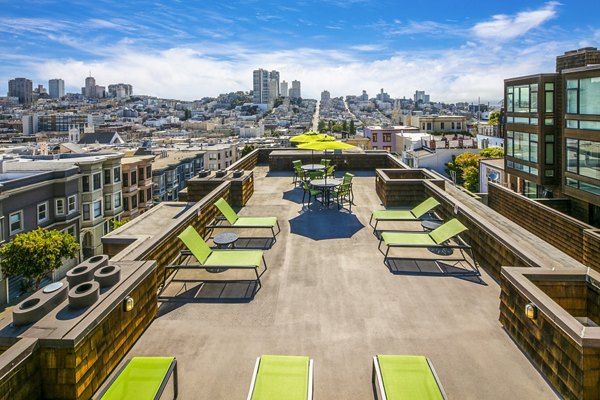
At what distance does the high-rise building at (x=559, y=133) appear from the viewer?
56.1 ft

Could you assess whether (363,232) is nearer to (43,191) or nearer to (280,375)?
(280,375)

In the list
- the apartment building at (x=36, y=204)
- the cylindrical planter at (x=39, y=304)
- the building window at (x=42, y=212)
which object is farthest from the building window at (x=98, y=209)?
the cylindrical planter at (x=39, y=304)

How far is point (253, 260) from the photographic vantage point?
21.1 feet

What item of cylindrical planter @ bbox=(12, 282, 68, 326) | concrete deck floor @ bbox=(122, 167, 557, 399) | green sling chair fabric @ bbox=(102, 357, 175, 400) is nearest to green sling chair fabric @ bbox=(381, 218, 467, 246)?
concrete deck floor @ bbox=(122, 167, 557, 399)

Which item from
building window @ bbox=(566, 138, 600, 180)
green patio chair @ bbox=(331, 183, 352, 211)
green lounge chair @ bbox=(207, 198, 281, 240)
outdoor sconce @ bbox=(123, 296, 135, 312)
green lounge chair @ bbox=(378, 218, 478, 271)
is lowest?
outdoor sconce @ bbox=(123, 296, 135, 312)

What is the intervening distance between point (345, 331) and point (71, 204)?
102ft

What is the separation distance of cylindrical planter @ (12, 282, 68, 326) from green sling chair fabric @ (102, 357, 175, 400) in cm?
102

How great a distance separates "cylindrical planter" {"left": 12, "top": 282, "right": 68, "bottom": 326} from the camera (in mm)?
3807

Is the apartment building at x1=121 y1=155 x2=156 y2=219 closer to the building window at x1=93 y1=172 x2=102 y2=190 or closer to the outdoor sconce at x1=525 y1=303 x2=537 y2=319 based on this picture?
the building window at x1=93 y1=172 x2=102 y2=190

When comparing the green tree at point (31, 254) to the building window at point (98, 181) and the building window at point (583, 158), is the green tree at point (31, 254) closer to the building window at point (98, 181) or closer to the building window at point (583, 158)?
the building window at point (98, 181)

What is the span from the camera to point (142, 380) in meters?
3.66

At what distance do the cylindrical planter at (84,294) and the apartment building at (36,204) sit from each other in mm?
24015

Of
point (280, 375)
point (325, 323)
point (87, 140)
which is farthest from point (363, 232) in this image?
point (87, 140)

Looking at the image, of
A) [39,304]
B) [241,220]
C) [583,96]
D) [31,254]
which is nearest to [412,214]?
[241,220]
